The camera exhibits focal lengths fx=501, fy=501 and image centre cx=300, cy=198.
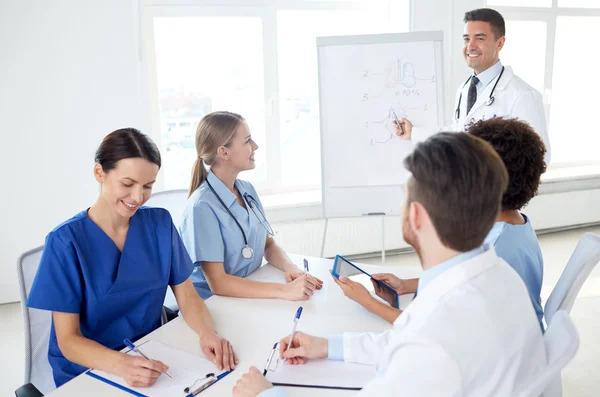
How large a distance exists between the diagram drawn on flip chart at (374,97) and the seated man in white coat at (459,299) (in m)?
1.77

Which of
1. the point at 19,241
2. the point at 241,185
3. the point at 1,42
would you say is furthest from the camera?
the point at 19,241

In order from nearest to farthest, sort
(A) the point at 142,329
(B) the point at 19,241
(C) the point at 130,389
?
(C) the point at 130,389 → (A) the point at 142,329 → (B) the point at 19,241

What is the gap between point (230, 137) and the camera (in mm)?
1902

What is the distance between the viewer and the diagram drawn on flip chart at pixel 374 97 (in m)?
2.66

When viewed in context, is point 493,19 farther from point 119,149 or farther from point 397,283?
point 119,149

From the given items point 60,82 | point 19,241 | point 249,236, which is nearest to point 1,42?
point 60,82

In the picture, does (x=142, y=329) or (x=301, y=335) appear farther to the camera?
(x=142, y=329)

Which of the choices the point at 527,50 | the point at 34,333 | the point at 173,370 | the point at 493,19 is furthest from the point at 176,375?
the point at 527,50

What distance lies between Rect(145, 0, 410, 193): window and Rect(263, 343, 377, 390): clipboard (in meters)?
2.68

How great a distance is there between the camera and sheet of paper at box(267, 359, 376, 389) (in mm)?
1166

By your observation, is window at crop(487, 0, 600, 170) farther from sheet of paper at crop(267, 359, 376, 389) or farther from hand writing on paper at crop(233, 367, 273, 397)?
hand writing on paper at crop(233, 367, 273, 397)

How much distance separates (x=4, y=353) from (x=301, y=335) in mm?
2211

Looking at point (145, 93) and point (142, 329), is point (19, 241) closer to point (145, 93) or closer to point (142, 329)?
point (145, 93)

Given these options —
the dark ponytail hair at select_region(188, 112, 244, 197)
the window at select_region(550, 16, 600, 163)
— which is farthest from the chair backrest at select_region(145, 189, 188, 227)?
the window at select_region(550, 16, 600, 163)
